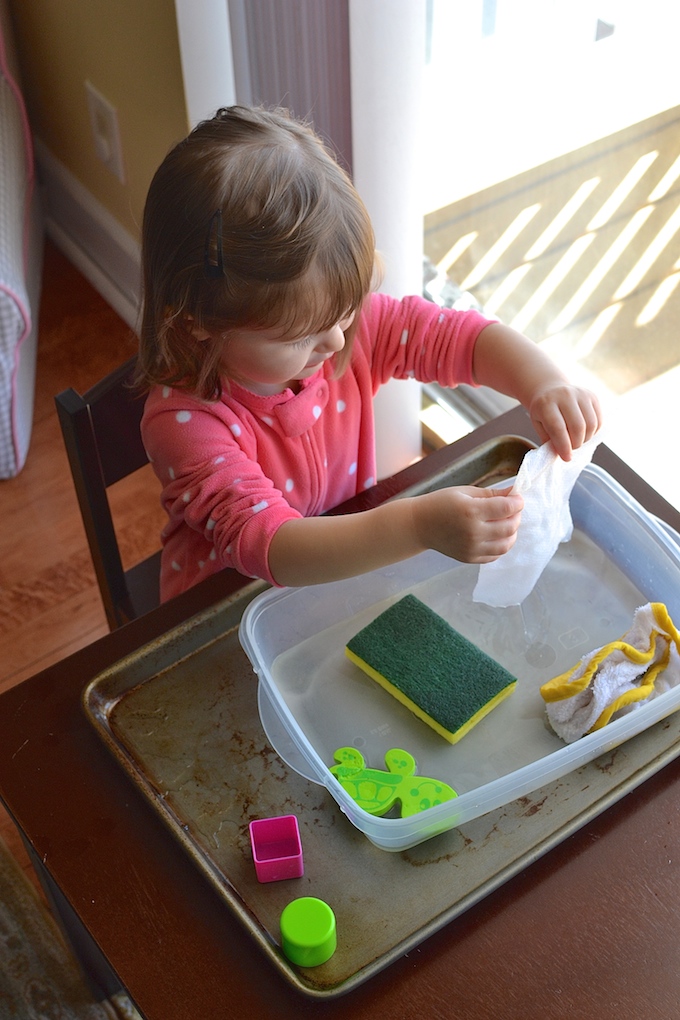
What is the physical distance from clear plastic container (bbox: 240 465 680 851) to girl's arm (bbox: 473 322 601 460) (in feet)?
0.19

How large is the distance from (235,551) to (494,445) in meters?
0.28

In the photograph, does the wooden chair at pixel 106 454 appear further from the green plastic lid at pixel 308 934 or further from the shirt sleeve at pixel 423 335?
the green plastic lid at pixel 308 934

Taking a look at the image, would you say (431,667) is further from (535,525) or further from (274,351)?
(274,351)

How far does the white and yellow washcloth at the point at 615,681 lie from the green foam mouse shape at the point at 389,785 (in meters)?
0.11

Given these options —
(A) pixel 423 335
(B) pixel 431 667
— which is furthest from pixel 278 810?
(A) pixel 423 335

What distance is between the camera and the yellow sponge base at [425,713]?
77 centimetres

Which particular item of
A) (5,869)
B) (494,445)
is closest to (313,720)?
(494,445)

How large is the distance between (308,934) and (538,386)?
0.50 metres

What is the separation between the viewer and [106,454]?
100cm

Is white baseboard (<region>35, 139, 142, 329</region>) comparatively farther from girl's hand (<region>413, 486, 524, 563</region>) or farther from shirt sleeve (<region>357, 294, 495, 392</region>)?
girl's hand (<region>413, 486, 524, 563</region>)

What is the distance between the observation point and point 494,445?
3.16ft

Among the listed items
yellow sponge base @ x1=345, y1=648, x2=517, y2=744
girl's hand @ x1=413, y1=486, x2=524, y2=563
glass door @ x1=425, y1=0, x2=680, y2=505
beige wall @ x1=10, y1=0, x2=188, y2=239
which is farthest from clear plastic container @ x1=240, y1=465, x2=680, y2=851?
beige wall @ x1=10, y1=0, x2=188, y2=239

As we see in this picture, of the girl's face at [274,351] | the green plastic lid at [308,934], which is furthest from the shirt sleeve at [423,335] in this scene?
the green plastic lid at [308,934]

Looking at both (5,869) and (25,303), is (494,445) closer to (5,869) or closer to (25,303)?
(5,869)
